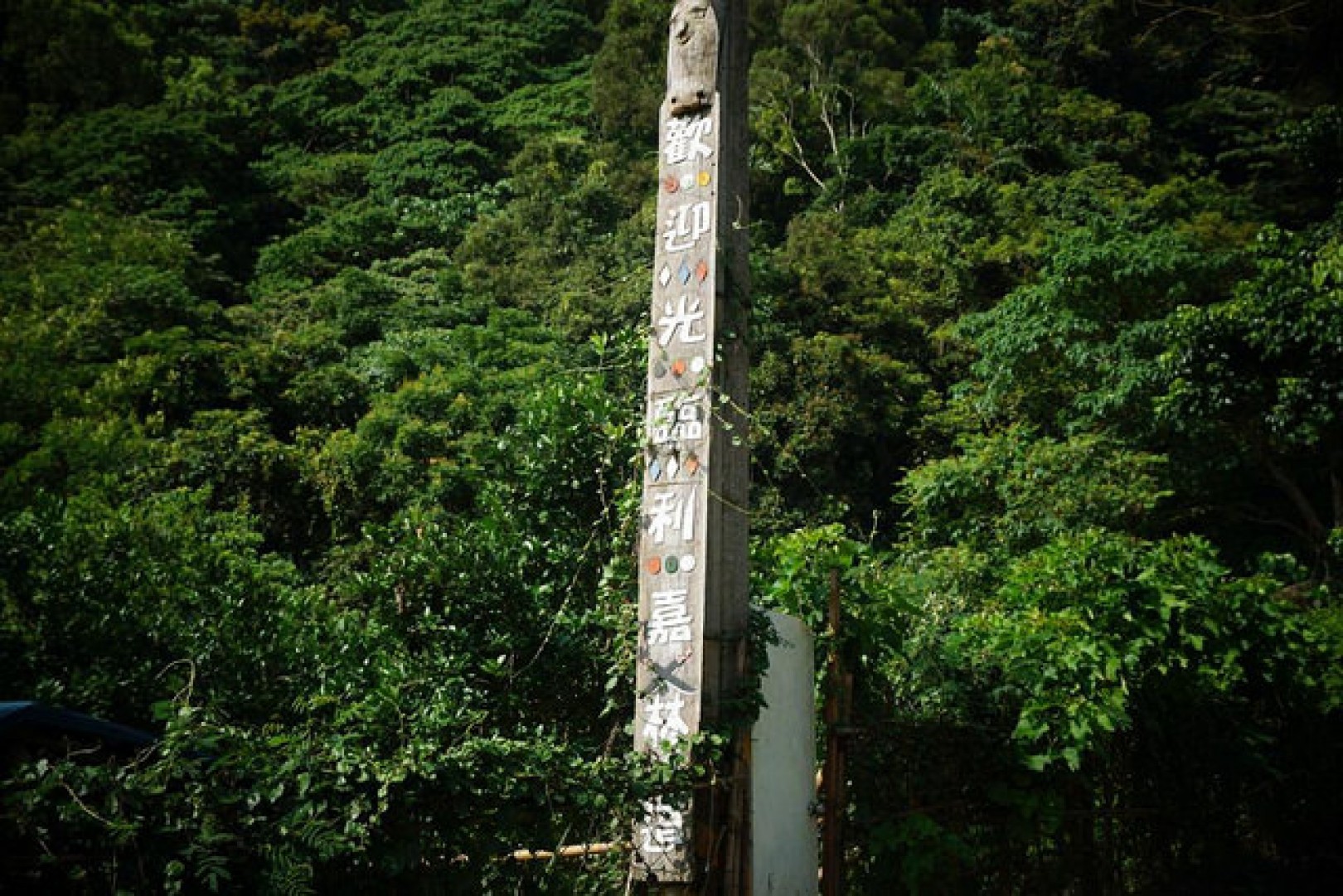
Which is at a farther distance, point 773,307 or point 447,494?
point 773,307

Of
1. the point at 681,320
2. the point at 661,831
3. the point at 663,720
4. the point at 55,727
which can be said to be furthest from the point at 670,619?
the point at 55,727

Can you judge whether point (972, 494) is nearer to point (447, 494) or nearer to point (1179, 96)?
point (447, 494)

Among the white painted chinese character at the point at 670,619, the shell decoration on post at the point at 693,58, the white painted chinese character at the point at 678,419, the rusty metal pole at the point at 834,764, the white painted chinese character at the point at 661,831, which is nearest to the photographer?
the white painted chinese character at the point at 661,831

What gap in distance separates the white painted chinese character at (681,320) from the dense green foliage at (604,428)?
0.53 meters

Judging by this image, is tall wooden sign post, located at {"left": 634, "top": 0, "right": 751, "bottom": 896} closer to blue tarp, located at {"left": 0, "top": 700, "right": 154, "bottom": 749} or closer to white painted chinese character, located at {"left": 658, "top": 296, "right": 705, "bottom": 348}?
white painted chinese character, located at {"left": 658, "top": 296, "right": 705, "bottom": 348}

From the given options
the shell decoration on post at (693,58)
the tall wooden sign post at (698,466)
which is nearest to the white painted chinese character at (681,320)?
the tall wooden sign post at (698,466)

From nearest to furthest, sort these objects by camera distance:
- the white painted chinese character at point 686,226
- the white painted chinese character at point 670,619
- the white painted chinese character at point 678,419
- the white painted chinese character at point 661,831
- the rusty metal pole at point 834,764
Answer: the white painted chinese character at point 661,831 → the white painted chinese character at point 670,619 → the white painted chinese character at point 678,419 → the white painted chinese character at point 686,226 → the rusty metal pole at point 834,764

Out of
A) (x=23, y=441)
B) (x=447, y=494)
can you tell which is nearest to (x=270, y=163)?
(x=23, y=441)

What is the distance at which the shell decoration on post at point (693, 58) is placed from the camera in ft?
14.7

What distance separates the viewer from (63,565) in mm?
6723

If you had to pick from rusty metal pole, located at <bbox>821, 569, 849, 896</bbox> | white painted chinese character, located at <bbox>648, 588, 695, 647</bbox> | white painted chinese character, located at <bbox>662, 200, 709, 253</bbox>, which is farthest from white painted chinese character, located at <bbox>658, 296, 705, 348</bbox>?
rusty metal pole, located at <bbox>821, 569, 849, 896</bbox>

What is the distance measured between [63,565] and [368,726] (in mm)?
4175

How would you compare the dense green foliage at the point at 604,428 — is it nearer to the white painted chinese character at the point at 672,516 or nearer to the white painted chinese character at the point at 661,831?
the white painted chinese character at the point at 661,831

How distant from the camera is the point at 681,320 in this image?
14.3 feet
